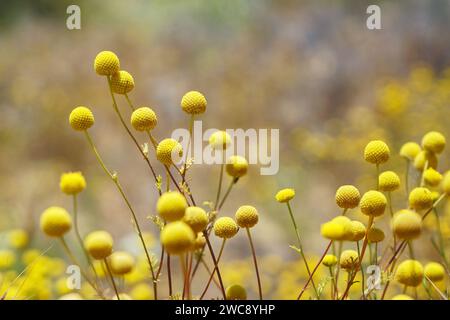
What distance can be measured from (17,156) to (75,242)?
2.69 feet

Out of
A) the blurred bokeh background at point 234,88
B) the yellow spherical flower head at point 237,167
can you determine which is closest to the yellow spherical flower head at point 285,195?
the yellow spherical flower head at point 237,167

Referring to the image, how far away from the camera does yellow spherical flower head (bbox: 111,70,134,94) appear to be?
26.0 inches

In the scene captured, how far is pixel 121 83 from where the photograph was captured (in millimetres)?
663

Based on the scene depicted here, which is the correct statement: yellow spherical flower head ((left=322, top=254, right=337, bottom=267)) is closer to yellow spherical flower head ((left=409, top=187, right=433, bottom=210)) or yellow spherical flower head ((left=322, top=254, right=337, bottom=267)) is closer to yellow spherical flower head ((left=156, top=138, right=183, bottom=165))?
yellow spherical flower head ((left=409, top=187, right=433, bottom=210))

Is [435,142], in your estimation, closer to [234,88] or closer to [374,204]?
[374,204]

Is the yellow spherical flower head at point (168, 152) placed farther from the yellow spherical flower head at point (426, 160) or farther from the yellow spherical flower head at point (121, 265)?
the yellow spherical flower head at point (426, 160)

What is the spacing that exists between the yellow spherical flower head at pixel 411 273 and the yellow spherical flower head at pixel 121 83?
0.35 metres

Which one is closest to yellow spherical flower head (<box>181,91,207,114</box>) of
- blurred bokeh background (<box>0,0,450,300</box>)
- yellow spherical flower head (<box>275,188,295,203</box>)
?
yellow spherical flower head (<box>275,188,295,203</box>)

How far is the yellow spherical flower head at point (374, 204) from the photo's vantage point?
1.84 feet

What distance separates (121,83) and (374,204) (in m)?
0.31

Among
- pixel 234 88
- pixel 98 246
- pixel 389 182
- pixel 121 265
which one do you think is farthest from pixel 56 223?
pixel 234 88

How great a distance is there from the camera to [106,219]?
104 inches

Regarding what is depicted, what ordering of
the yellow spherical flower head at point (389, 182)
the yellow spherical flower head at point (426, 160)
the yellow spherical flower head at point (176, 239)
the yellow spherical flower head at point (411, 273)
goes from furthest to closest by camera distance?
the yellow spherical flower head at point (426, 160), the yellow spherical flower head at point (389, 182), the yellow spherical flower head at point (411, 273), the yellow spherical flower head at point (176, 239)

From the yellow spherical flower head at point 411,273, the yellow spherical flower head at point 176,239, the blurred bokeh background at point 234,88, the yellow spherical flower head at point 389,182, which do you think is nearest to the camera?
the yellow spherical flower head at point 176,239
